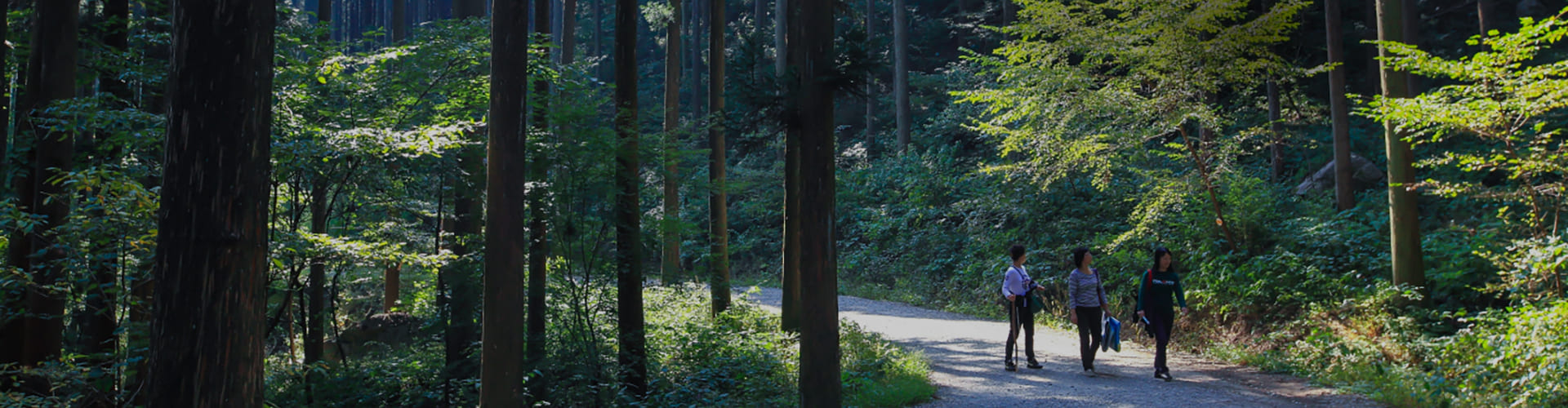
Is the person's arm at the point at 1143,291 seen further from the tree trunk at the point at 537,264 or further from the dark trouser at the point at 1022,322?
the tree trunk at the point at 537,264

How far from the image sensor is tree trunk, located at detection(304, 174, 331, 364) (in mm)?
10086

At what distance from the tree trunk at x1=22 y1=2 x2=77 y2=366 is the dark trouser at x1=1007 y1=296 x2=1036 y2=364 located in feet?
33.0

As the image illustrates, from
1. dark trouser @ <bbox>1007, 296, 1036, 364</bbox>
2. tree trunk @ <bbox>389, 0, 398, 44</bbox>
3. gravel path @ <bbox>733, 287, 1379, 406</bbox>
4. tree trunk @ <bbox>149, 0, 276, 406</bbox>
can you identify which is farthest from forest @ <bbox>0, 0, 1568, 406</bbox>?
tree trunk @ <bbox>389, 0, 398, 44</bbox>

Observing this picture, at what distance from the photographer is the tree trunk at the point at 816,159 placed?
22.8 feet

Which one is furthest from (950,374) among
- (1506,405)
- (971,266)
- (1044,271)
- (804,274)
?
(971,266)

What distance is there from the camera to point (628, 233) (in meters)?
10.6

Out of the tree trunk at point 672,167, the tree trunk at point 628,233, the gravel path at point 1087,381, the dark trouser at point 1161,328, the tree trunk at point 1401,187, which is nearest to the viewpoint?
the gravel path at point 1087,381

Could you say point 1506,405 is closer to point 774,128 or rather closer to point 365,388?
point 774,128

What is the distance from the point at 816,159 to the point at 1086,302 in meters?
4.91

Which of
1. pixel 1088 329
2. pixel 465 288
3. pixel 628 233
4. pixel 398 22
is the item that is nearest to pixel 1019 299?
pixel 1088 329

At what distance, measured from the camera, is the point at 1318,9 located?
21.4 meters

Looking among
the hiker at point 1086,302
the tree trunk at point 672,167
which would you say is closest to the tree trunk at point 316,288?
the tree trunk at point 672,167

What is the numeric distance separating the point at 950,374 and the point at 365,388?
24.5 feet

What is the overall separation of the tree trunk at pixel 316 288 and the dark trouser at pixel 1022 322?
817cm
